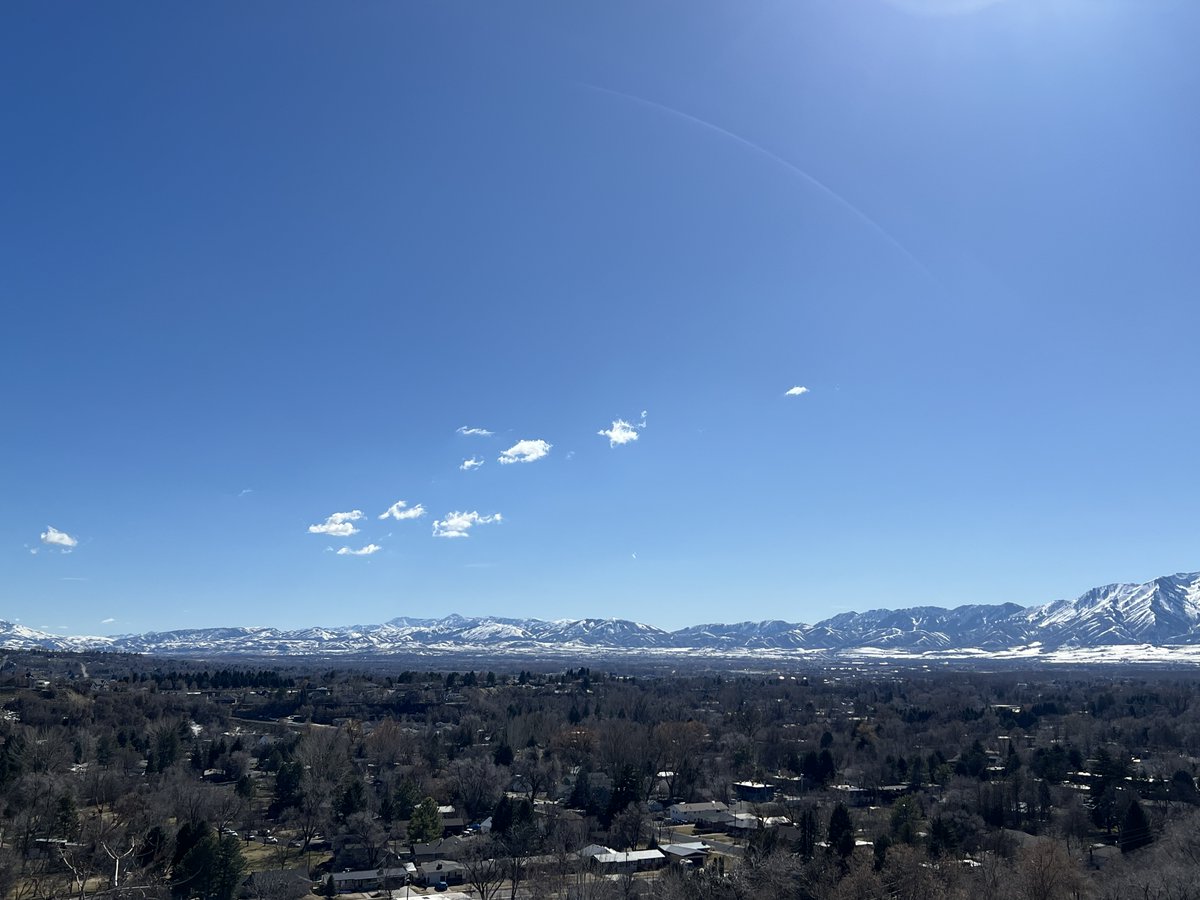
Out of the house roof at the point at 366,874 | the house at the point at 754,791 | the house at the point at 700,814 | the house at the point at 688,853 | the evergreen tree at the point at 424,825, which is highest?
the evergreen tree at the point at 424,825

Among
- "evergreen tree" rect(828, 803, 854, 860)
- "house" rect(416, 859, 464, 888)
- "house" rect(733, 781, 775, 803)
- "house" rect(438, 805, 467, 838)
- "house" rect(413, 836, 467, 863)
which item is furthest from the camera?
"house" rect(733, 781, 775, 803)

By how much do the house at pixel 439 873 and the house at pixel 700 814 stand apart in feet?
50.0

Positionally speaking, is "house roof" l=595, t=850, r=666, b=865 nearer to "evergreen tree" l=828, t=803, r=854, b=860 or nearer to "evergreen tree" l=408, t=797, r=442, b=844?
"evergreen tree" l=828, t=803, r=854, b=860

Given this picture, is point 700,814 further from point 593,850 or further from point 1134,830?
point 1134,830

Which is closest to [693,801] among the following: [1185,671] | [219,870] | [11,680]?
[219,870]

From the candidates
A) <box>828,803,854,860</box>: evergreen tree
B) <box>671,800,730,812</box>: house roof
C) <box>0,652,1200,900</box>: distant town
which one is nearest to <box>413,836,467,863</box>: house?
<box>0,652,1200,900</box>: distant town

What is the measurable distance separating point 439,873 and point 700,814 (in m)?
17.3

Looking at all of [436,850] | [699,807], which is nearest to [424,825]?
[436,850]

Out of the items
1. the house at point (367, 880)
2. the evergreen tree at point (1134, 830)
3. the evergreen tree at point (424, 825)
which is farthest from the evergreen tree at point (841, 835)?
the evergreen tree at point (424, 825)

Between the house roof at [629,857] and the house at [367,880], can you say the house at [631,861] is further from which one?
the house at [367,880]

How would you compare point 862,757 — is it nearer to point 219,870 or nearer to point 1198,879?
point 1198,879

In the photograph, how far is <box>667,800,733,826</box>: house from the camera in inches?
1874

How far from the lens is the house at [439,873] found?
119 feet

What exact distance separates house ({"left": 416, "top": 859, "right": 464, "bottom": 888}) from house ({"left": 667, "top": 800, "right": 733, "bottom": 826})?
15.2m
